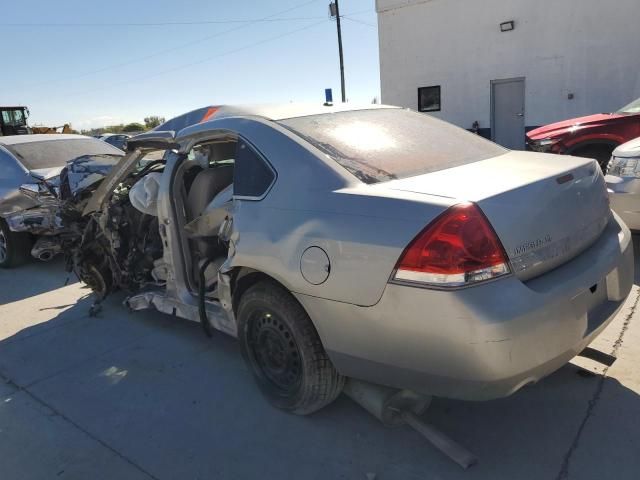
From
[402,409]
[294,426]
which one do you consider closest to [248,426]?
[294,426]

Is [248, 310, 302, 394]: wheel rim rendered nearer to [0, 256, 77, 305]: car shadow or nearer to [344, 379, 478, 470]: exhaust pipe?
[344, 379, 478, 470]: exhaust pipe

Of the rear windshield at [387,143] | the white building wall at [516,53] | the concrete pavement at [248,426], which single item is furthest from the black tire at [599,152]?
the white building wall at [516,53]

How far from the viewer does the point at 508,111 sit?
1438 cm

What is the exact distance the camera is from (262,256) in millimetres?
2648

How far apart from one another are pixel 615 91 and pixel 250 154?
12581mm

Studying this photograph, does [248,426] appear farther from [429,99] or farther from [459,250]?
[429,99]

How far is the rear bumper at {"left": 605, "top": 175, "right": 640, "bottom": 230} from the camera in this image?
456 centimetres

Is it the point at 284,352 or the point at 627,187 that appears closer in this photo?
the point at 284,352

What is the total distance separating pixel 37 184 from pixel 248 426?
4534 millimetres

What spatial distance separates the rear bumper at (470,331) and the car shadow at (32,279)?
3.98m

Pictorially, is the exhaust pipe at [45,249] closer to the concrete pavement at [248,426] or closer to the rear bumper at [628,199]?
the concrete pavement at [248,426]

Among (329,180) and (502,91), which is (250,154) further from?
(502,91)

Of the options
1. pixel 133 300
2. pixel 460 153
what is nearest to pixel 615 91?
pixel 460 153

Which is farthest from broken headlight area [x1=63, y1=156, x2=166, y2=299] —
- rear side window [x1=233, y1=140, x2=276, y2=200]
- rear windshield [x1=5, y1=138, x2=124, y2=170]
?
rear windshield [x1=5, y1=138, x2=124, y2=170]
